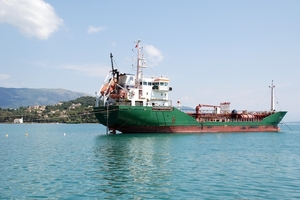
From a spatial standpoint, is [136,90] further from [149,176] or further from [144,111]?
[149,176]

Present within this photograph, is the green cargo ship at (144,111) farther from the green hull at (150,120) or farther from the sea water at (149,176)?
the sea water at (149,176)

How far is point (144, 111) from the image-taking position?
3728 cm

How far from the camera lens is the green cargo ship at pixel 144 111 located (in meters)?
37.2

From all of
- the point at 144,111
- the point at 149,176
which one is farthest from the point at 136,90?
the point at 149,176

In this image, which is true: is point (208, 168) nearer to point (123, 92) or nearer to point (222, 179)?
point (222, 179)

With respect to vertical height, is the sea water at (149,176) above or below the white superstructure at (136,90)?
below

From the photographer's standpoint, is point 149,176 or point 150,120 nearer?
point 149,176

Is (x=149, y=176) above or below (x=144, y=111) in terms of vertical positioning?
below

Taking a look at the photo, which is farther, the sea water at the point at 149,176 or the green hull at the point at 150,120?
the green hull at the point at 150,120

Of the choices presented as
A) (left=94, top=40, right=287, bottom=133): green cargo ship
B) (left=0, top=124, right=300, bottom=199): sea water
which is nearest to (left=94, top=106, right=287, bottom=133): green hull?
(left=94, top=40, right=287, bottom=133): green cargo ship

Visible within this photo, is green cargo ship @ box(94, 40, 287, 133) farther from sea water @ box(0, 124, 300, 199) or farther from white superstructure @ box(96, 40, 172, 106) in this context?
sea water @ box(0, 124, 300, 199)

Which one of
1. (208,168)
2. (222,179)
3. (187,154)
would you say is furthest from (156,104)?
(222,179)

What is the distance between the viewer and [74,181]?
1401 cm

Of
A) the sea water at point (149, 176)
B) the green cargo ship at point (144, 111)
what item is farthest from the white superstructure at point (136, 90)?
the sea water at point (149, 176)
